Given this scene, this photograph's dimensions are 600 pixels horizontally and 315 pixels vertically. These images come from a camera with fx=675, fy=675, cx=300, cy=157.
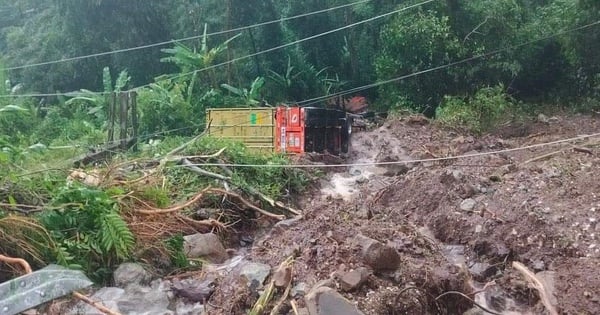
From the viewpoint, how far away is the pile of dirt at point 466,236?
530 centimetres

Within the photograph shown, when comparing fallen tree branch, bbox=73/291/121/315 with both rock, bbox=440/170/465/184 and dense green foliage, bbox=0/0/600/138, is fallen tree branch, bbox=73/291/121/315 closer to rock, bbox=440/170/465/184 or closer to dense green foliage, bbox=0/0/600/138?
rock, bbox=440/170/465/184

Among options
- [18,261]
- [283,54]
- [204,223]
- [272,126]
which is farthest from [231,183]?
[283,54]

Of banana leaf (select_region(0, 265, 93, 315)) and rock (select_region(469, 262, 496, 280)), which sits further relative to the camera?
rock (select_region(469, 262, 496, 280))

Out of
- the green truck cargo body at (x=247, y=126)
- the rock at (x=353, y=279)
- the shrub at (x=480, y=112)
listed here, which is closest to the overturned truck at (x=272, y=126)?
the green truck cargo body at (x=247, y=126)

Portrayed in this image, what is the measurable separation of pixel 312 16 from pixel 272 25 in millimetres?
1312

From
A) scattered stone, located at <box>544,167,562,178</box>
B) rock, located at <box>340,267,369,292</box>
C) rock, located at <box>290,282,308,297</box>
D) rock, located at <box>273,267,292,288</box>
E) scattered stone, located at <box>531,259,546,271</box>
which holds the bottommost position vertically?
scattered stone, located at <box>531,259,546,271</box>

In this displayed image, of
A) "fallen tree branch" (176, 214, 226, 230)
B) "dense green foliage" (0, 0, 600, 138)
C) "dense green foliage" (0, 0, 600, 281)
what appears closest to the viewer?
"dense green foliage" (0, 0, 600, 281)

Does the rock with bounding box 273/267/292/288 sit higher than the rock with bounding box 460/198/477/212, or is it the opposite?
the rock with bounding box 273/267/292/288

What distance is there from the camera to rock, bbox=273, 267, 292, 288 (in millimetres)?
5215

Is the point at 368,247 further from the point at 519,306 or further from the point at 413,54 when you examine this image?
the point at 413,54

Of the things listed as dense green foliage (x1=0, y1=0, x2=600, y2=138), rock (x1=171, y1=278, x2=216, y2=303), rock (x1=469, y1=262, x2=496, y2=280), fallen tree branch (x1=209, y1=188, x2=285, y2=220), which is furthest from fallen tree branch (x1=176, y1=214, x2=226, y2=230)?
dense green foliage (x1=0, y1=0, x2=600, y2=138)

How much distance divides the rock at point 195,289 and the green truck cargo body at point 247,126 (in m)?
4.96

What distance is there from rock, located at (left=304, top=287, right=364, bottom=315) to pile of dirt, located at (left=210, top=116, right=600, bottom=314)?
22 cm

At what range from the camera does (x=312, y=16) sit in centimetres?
2062
